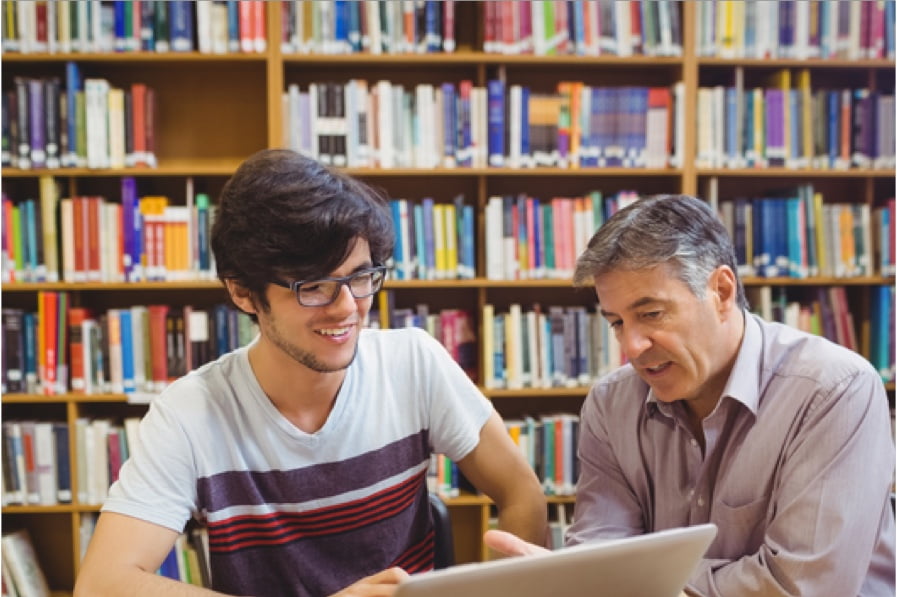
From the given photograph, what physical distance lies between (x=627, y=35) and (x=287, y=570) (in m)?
2.22

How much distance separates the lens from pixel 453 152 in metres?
2.86

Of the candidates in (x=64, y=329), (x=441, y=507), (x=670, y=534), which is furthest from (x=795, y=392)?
(x=64, y=329)

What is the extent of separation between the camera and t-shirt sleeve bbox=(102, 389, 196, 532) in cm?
125

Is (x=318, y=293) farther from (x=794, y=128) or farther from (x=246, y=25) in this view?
(x=794, y=128)

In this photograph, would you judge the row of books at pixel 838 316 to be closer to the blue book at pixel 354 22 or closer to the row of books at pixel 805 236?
the row of books at pixel 805 236

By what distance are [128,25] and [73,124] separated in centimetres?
39

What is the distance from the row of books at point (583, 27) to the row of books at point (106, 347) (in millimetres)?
1374

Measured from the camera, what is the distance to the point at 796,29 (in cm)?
288

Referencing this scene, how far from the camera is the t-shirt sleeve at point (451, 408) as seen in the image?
149cm

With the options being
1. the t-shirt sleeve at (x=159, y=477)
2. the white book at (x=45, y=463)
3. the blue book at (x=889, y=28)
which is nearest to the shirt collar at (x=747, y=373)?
the t-shirt sleeve at (x=159, y=477)

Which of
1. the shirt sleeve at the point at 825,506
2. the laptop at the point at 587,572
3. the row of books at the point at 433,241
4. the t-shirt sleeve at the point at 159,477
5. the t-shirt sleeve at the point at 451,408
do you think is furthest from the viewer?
the row of books at the point at 433,241

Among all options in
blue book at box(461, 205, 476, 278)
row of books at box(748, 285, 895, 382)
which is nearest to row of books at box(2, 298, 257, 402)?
blue book at box(461, 205, 476, 278)

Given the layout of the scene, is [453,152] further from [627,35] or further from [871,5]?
[871,5]

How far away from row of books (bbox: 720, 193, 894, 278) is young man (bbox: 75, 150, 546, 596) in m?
1.79
